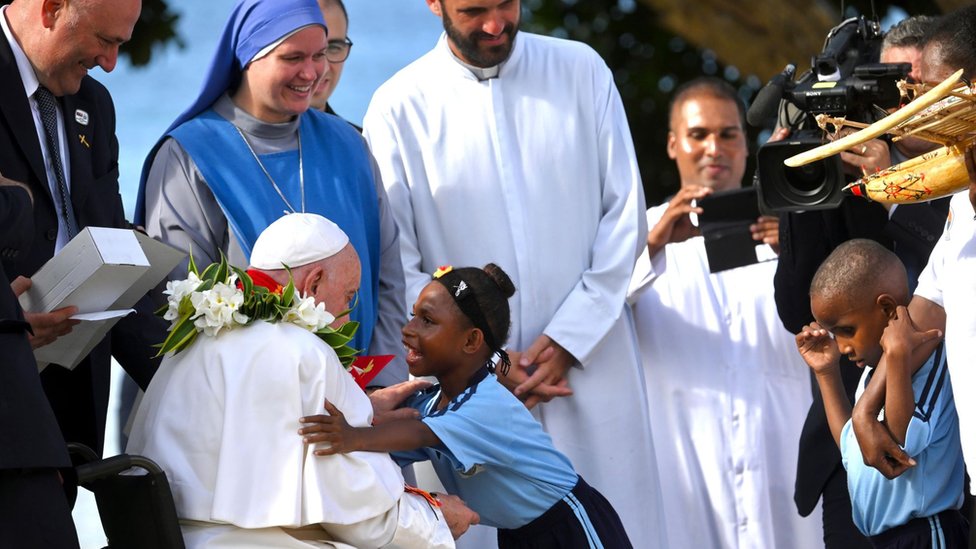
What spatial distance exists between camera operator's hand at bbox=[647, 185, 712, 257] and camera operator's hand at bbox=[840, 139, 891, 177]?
0.81 metres

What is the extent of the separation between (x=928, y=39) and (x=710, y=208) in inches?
53.7

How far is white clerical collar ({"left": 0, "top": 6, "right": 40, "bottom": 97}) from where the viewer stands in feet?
14.8

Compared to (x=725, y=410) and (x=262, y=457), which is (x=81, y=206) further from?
(x=725, y=410)

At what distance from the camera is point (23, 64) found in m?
4.52

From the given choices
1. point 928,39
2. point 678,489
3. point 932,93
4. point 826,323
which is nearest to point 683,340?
point 678,489

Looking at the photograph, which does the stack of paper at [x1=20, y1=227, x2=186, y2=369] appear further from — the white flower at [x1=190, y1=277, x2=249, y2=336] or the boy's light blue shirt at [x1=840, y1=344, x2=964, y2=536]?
the boy's light blue shirt at [x1=840, y1=344, x2=964, y2=536]

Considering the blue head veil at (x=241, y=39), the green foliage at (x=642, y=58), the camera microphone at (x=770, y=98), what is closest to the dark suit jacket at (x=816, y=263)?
the camera microphone at (x=770, y=98)

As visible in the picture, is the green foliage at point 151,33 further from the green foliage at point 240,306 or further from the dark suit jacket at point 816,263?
the green foliage at point 240,306

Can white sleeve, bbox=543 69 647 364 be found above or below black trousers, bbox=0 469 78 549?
above

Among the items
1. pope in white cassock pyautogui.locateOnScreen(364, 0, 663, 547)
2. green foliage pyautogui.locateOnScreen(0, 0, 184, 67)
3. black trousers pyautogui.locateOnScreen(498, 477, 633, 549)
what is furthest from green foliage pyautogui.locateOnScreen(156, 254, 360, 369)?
green foliage pyautogui.locateOnScreen(0, 0, 184, 67)

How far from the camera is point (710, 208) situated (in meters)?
6.03

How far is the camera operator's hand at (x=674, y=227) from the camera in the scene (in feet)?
20.2

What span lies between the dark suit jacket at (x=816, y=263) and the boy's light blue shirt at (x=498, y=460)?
1.28 m

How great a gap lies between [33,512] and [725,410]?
3.53m
